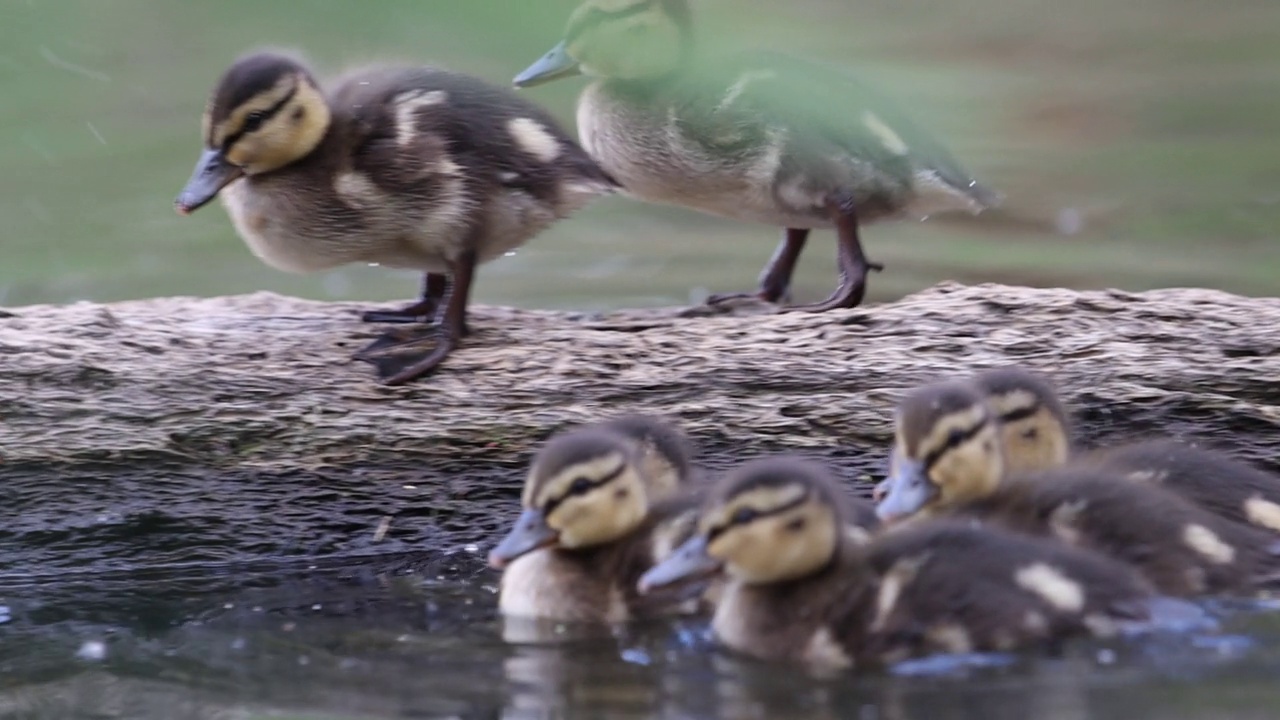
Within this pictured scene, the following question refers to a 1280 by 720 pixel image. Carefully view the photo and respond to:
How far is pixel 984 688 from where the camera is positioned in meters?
2.26

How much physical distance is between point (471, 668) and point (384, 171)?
4.81ft

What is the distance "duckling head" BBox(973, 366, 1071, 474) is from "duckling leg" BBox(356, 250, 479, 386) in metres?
1.22

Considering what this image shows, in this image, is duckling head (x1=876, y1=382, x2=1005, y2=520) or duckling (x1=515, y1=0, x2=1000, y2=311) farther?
duckling (x1=515, y1=0, x2=1000, y2=311)

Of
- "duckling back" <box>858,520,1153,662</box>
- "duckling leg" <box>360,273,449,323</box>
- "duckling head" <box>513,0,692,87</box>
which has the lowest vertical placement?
"duckling back" <box>858,520,1153,662</box>

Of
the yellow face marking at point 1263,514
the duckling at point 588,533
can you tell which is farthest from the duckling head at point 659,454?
the yellow face marking at point 1263,514

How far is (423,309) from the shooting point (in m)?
4.11

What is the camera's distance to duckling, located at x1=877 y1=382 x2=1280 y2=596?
266 cm

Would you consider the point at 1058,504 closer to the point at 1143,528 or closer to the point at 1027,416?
the point at 1143,528

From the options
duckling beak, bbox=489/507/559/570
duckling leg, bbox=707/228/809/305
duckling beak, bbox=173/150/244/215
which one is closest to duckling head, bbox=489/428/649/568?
duckling beak, bbox=489/507/559/570

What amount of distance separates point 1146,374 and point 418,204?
1.63m

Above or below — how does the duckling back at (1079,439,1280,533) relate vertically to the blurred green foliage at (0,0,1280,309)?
below

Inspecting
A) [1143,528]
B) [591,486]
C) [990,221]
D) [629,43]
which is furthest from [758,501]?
[990,221]

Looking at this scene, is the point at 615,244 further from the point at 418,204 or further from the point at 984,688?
the point at 984,688

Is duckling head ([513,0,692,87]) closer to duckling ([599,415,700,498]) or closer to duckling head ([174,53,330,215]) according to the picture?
duckling head ([174,53,330,215])
